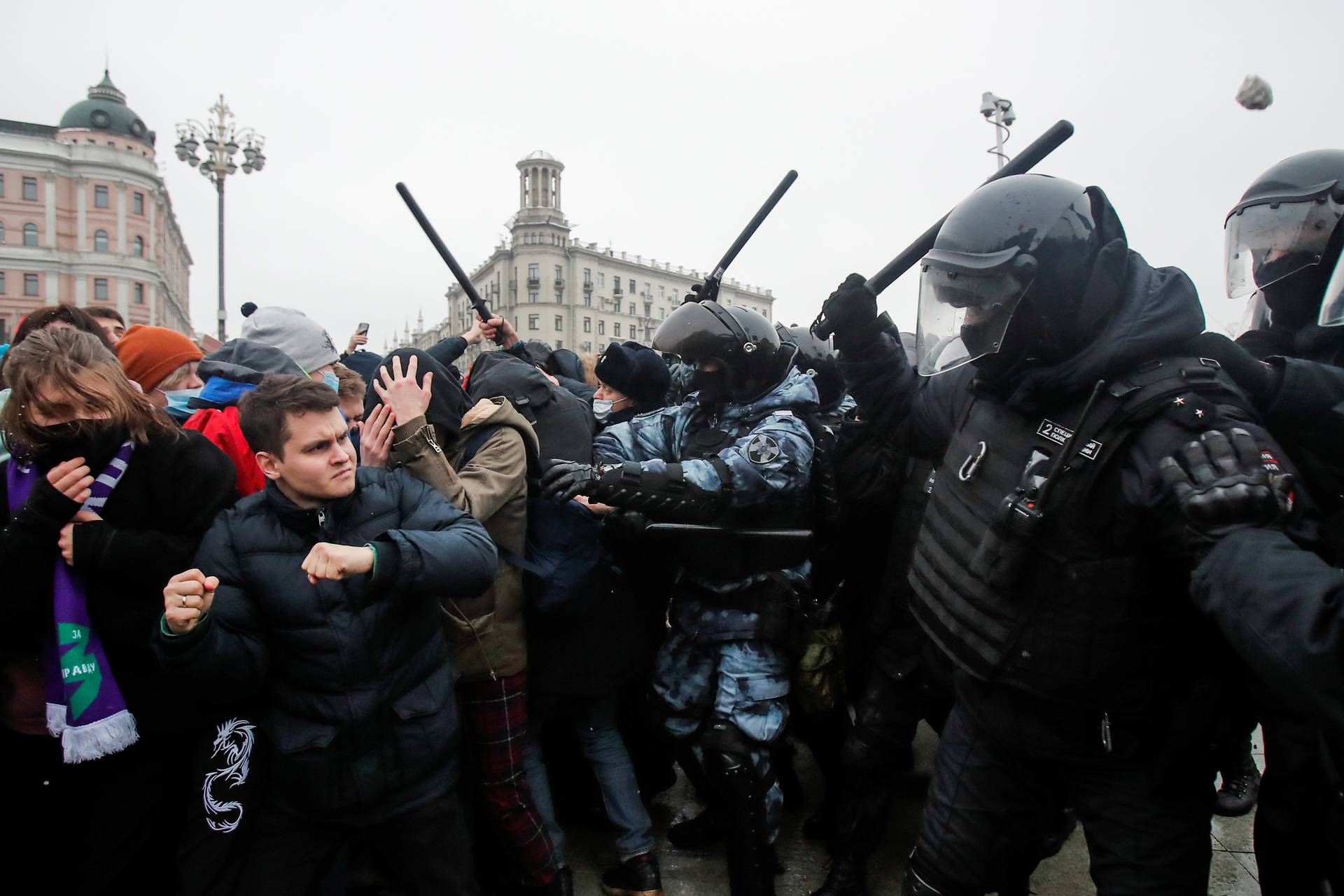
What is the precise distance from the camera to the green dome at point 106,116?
2089 inches

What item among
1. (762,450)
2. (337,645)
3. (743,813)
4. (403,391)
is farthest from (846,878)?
(403,391)

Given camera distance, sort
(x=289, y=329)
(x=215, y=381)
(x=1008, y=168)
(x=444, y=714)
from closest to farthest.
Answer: (x=444, y=714) < (x=1008, y=168) < (x=215, y=381) < (x=289, y=329)

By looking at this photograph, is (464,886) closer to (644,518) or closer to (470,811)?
(470,811)

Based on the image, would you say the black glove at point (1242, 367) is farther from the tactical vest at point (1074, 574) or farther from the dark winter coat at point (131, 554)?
the dark winter coat at point (131, 554)

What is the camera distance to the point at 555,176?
236 ft

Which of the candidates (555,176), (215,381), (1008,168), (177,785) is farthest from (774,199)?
(555,176)

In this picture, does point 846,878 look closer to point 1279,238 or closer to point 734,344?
point 734,344

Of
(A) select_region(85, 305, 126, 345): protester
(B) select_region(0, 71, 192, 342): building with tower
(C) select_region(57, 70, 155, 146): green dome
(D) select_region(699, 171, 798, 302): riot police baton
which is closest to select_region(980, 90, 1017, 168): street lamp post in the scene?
(D) select_region(699, 171, 798, 302): riot police baton

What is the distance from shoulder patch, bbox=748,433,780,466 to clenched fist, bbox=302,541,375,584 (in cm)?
128

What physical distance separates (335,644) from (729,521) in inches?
53.0

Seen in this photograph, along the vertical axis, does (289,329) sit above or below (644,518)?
above

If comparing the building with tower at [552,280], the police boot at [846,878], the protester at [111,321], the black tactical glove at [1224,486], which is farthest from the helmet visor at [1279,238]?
the building with tower at [552,280]

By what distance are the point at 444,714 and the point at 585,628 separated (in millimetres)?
721

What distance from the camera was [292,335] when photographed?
3432 mm
